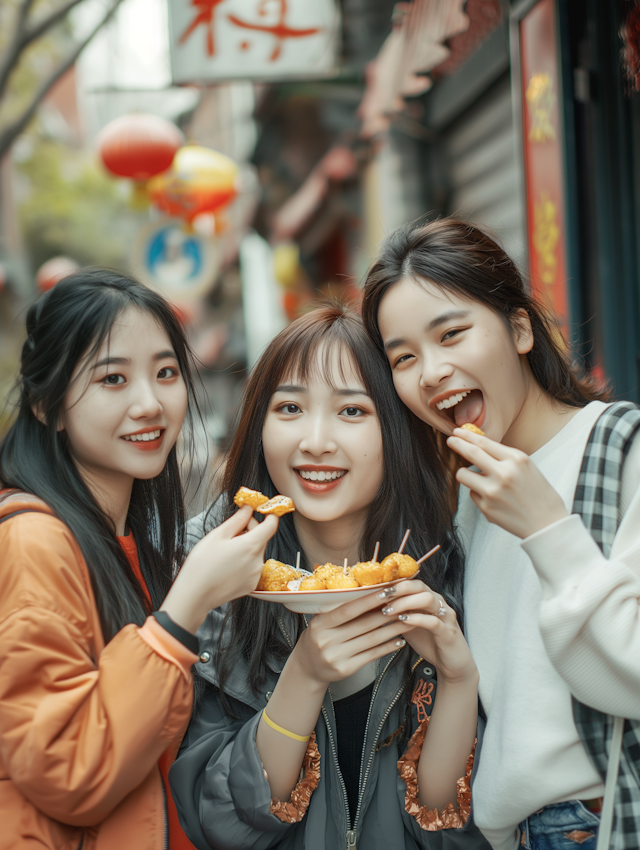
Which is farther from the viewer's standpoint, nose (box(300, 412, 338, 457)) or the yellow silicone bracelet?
nose (box(300, 412, 338, 457))

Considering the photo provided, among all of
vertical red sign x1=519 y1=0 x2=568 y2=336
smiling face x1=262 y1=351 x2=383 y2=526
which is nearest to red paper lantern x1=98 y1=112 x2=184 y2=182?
vertical red sign x1=519 y1=0 x2=568 y2=336

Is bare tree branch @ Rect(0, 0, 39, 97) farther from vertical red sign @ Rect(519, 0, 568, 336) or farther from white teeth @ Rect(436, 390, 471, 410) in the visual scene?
white teeth @ Rect(436, 390, 471, 410)

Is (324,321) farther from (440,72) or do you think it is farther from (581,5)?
(440,72)

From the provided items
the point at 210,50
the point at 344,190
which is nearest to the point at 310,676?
the point at 210,50

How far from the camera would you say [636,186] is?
3656 millimetres

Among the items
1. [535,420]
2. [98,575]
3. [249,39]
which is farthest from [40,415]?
[249,39]

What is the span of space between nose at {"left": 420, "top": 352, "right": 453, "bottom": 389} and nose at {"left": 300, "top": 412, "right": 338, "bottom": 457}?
0.36 metres

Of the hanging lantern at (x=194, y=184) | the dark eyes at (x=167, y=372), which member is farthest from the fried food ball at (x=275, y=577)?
the hanging lantern at (x=194, y=184)

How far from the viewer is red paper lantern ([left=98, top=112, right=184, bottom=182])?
25.9ft

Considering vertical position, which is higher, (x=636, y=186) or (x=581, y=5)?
(x=581, y=5)

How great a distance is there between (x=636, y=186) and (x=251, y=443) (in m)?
2.40

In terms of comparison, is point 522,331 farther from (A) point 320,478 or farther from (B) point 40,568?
(B) point 40,568

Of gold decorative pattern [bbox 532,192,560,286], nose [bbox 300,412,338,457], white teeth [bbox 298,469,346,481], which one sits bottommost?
white teeth [bbox 298,469,346,481]

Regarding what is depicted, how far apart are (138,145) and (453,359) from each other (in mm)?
6735
